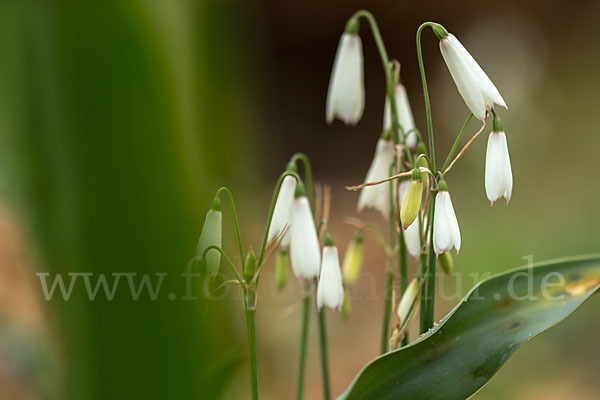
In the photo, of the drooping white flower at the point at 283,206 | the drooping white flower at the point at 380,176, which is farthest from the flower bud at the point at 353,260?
the drooping white flower at the point at 283,206

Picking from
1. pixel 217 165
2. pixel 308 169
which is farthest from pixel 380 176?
pixel 217 165

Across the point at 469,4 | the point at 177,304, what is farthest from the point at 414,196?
the point at 469,4

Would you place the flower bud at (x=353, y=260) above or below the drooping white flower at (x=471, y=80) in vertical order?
below

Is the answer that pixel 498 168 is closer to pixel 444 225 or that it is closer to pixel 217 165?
pixel 444 225

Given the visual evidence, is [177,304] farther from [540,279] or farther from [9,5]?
[540,279]

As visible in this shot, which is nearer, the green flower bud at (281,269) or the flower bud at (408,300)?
the flower bud at (408,300)

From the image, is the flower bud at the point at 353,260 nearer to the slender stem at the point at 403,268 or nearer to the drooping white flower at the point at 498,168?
the slender stem at the point at 403,268
